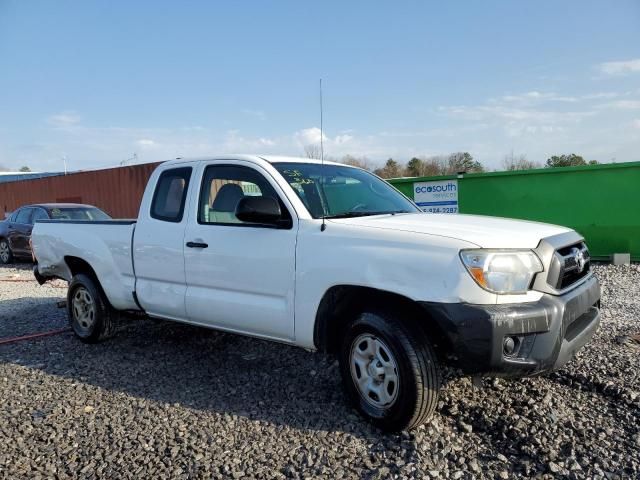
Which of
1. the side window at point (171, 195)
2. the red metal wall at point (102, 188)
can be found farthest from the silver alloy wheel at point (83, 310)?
the red metal wall at point (102, 188)

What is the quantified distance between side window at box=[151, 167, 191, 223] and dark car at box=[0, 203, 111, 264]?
25.9 ft

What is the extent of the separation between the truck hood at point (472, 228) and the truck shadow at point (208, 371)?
1.32m

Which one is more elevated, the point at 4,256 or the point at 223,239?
the point at 223,239

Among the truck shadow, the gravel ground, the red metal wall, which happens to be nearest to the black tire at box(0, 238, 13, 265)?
the red metal wall

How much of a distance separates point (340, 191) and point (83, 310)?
3325mm

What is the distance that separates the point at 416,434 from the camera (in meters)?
3.17

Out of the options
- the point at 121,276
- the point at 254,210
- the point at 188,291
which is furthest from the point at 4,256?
the point at 254,210

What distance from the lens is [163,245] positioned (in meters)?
4.51

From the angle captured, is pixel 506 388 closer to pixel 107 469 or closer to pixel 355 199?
pixel 355 199

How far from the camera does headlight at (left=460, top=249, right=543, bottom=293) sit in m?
2.89

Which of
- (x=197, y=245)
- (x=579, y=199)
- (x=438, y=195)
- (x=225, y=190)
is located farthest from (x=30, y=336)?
(x=579, y=199)

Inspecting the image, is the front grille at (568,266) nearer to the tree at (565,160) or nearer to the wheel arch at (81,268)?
the wheel arch at (81,268)

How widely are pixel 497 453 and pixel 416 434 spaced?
1.58 feet

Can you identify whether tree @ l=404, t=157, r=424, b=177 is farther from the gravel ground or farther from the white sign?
the gravel ground
